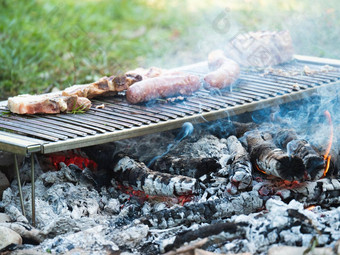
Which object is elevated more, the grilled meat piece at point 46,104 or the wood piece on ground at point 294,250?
the grilled meat piece at point 46,104

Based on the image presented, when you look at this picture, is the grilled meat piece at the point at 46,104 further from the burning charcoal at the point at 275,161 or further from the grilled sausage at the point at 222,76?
the burning charcoal at the point at 275,161

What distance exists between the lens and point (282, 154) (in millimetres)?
4469

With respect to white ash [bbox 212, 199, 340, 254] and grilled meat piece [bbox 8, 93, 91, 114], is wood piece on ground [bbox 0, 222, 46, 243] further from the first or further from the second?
white ash [bbox 212, 199, 340, 254]

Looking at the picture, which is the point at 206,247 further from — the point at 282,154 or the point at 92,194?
the point at 92,194

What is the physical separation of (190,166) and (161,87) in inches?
38.4

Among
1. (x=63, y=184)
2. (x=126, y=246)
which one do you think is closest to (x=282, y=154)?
(x=126, y=246)

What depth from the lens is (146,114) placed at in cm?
504

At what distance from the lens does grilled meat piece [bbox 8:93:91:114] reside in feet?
16.1

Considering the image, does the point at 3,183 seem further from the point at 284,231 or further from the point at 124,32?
→ the point at 124,32

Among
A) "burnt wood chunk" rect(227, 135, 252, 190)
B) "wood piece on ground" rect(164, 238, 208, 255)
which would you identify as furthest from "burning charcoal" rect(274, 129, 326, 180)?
"wood piece on ground" rect(164, 238, 208, 255)

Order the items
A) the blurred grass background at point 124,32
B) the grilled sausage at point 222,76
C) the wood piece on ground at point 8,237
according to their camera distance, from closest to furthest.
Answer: the wood piece on ground at point 8,237
the grilled sausage at point 222,76
the blurred grass background at point 124,32

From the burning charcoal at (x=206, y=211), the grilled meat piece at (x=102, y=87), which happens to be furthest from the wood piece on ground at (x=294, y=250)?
the grilled meat piece at (x=102, y=87)

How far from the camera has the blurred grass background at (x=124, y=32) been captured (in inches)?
357

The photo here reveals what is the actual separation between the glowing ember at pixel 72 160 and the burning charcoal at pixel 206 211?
4.33 ft
